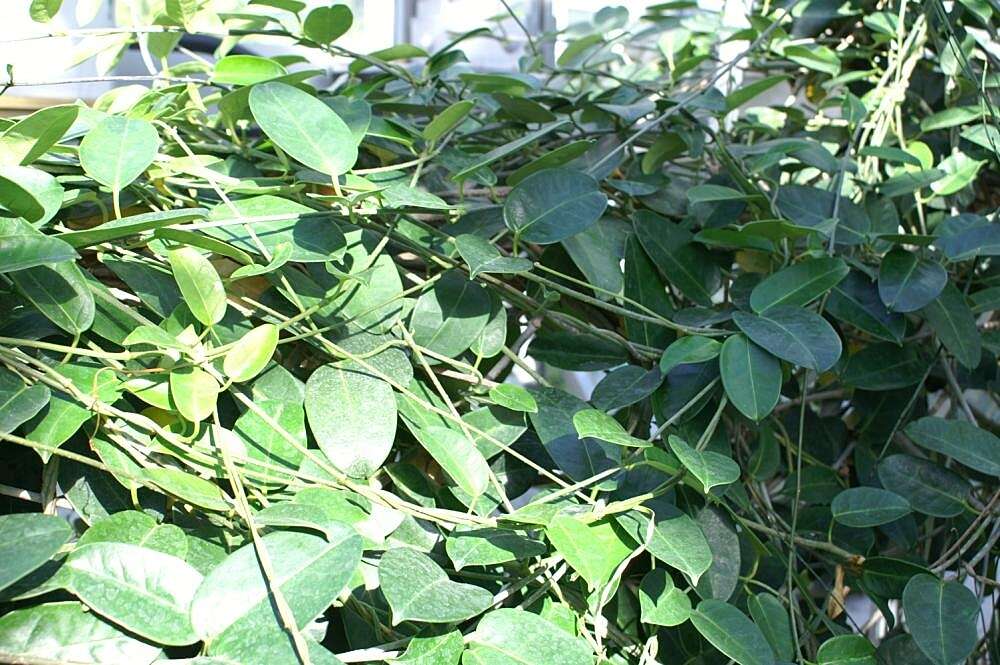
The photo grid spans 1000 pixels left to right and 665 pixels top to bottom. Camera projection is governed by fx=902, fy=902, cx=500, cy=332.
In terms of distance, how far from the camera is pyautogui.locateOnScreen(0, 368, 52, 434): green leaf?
38 centimetres

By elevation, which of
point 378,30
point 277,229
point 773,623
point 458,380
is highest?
point 277,229

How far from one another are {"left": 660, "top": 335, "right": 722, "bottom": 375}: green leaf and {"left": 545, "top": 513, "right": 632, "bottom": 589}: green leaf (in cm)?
10

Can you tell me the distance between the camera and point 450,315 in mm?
533

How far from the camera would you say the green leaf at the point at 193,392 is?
0.42 m

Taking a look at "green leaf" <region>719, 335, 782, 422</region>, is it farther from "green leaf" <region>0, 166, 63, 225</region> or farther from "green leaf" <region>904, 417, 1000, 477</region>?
"green leaf" <region>0, 166, 63, 225</region>

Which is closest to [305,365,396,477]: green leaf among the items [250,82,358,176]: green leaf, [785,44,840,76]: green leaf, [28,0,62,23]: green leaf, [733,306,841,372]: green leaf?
[250,82,358,176]: green leaf

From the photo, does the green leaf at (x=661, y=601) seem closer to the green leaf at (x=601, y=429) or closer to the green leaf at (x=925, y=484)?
the green leaf at (x=601, y=429)

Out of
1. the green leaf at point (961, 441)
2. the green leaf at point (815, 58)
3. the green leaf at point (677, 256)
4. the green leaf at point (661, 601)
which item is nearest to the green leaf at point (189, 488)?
the green leaf at point (661, 601)

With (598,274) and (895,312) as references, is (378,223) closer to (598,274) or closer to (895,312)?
(598,274)

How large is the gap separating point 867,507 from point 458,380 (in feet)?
0.85

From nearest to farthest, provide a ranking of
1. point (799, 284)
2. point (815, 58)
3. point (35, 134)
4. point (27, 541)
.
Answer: point (27, 541) → point (35, 134) → point (799, 284) → point (815, 58)

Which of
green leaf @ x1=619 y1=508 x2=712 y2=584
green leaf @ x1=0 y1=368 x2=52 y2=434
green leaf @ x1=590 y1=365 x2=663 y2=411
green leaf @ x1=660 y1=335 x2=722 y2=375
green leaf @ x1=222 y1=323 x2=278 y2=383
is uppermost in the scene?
green leaf @ x1=0 y1=368 x2=52 y2=434

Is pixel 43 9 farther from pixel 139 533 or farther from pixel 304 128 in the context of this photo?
pixel 139 533

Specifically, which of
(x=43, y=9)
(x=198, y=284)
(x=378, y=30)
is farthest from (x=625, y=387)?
→ (x=378, y=30)
